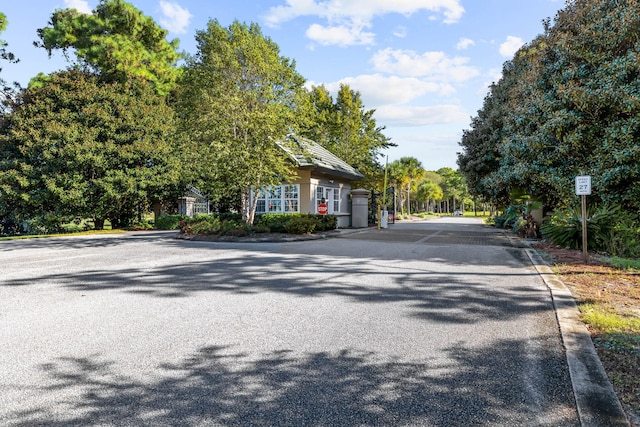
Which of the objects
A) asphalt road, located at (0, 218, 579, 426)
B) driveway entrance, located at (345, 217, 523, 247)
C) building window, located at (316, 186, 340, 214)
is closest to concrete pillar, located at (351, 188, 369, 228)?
building window, located at (316, 186, 340, 214)

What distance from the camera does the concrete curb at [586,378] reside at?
7.65 feet

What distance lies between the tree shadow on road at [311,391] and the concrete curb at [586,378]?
0.08 meters

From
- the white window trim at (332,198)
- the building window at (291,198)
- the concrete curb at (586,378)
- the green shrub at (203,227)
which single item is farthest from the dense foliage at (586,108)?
the green shrub at (203,227)

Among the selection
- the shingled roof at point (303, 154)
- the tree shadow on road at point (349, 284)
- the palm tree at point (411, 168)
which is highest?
the palm tree at point (411, 168)

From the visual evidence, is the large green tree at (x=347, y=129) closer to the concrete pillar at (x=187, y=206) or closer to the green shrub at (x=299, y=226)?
the concrete pillar at (x=187, y=206)

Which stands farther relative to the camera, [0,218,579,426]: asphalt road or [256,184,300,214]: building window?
[256,184,300,214]: building window

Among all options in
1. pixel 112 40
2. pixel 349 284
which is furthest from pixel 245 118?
pixel 112 40

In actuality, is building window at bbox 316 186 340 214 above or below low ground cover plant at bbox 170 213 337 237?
above

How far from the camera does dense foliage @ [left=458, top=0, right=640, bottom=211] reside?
9.15m

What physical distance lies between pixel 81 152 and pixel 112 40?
30.5ft

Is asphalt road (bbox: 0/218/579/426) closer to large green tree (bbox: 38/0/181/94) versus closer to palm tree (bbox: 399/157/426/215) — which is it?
large green tree (bbox: 38/0/181/94)

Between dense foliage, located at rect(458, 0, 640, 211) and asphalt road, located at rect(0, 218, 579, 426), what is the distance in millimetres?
4994

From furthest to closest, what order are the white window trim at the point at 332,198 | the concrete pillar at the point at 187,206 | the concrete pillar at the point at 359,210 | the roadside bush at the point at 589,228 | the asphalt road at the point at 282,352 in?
the concrete pillar at the point at 187,206
the concrete pillar at the point at 359,210
the white window trim at the point at 332,198
the roadside bush at the point at 589,228
the asphalt road at the point at 282,352

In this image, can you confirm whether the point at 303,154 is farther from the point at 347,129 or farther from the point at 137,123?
the point at 347,129
